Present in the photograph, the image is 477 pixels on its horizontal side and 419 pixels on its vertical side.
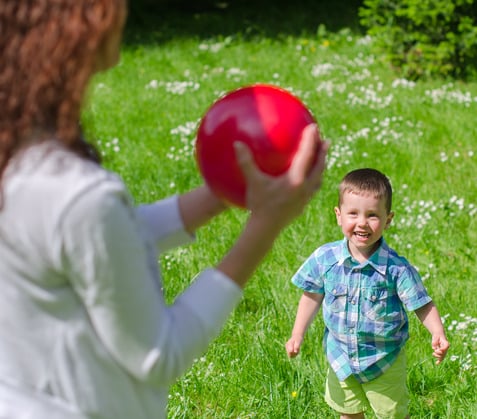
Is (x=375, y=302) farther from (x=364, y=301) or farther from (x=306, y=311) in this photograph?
(x=306, y=311)

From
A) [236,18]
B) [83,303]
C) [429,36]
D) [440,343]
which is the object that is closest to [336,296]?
[440,343]

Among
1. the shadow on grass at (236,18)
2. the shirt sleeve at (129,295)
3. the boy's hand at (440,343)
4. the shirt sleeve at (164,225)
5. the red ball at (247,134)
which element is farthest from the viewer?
the shadow on grass at (236,18)

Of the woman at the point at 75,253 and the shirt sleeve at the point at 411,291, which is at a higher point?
the woman at the point at 75,253

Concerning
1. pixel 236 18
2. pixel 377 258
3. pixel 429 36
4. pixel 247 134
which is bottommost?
pixel 377 258

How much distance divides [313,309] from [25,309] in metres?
1.82

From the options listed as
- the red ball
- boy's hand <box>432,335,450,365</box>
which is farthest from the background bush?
the red ball

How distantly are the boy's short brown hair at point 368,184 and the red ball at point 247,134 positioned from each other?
123 centimetres

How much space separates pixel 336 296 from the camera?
310 cm

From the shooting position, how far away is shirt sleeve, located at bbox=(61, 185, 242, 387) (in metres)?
1.39

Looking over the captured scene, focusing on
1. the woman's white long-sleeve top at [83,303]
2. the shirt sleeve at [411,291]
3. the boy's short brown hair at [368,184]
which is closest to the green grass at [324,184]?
the woman's white long-sleeve top at [83,303]

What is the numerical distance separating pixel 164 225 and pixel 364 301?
4.57 feet

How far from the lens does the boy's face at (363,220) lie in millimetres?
3035

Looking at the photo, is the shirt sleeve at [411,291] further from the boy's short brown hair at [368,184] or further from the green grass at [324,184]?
the green grass at [324,184]

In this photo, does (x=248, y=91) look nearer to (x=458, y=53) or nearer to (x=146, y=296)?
(x=146, y=296)
